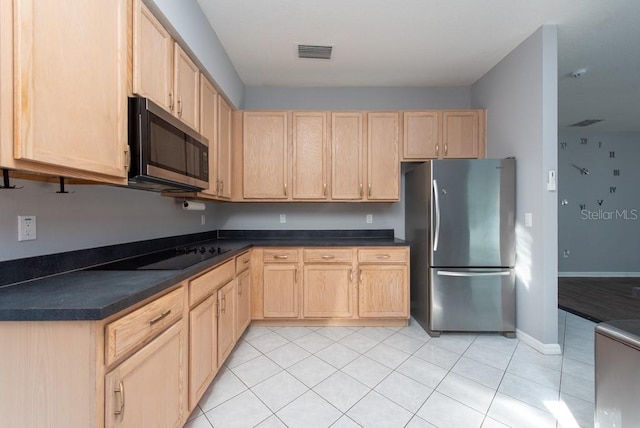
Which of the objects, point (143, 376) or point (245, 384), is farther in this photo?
point (245, 384)

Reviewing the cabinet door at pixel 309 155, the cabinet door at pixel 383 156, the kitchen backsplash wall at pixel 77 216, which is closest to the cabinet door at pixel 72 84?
the kitchen backsplash wall at pixel 77 216

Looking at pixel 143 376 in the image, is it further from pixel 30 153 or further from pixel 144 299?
pixel 30 153

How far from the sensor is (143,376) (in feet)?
3.43

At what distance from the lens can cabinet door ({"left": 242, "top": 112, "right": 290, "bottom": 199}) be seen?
2986mm

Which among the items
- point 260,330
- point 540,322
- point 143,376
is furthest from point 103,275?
point 540,322

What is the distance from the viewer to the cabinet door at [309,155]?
299 centimetres

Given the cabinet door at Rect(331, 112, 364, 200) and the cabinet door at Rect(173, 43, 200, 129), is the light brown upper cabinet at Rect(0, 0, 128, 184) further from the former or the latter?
A: the cabinet door at Rect(331, 112, 364, 200)

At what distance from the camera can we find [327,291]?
9.05 feet

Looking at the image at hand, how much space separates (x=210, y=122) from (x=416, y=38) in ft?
6.43

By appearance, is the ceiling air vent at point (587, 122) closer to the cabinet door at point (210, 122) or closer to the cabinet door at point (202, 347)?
the cabinet door at point (210, 122)

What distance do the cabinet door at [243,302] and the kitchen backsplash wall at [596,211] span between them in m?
5.58

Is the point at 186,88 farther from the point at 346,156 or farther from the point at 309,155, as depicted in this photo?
the point at 346,156

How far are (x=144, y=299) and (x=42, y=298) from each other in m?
0.30

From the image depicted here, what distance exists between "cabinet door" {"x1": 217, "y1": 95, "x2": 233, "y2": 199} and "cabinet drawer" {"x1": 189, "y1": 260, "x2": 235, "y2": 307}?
82 cm
